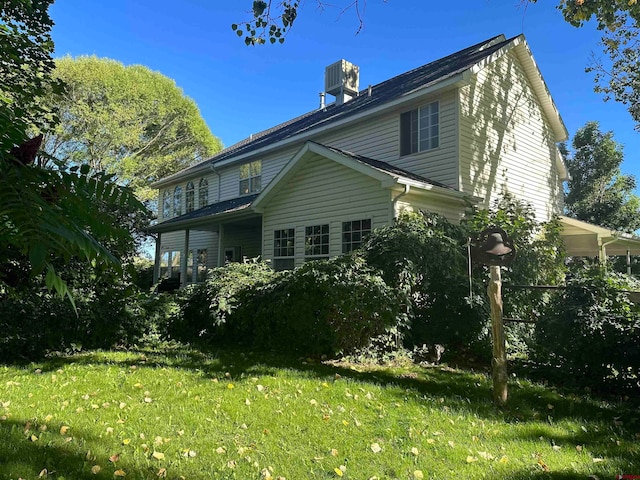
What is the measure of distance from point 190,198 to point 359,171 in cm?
1483

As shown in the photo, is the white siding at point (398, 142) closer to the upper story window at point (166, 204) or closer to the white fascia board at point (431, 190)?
the white fascia board at point (431, 190)

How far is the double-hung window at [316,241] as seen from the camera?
12.4m

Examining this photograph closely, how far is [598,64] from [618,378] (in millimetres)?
17295

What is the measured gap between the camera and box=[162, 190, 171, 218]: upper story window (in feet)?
83.0

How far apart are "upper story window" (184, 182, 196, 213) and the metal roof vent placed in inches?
359

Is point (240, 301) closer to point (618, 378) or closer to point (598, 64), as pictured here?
point (618, 378)

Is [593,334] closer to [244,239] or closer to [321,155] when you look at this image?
[321,155]

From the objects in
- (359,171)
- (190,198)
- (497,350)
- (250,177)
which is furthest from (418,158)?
(190,198)

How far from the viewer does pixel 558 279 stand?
9.95 metres

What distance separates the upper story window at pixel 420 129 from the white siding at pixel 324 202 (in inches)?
111

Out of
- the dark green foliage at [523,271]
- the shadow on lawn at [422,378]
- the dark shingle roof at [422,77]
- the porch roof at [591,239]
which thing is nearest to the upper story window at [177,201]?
the dark shingle roof at [422,77]

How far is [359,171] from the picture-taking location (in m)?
10.9

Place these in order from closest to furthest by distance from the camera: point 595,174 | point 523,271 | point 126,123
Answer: point 523,271 → point 595,174 → point 126,123

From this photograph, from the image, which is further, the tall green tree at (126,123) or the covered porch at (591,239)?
the tall green tree at (126,123)
